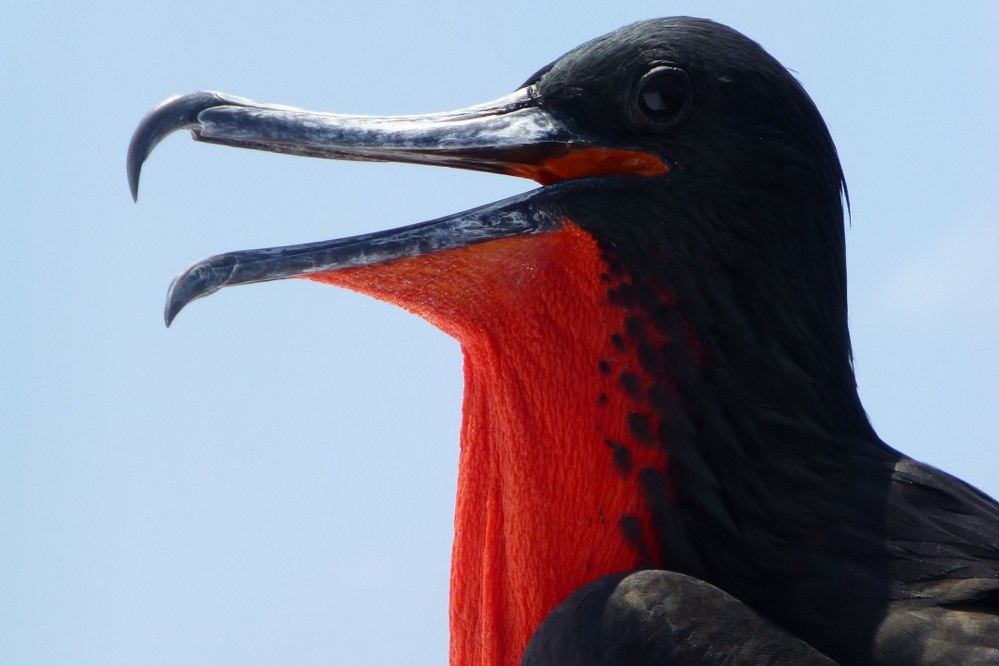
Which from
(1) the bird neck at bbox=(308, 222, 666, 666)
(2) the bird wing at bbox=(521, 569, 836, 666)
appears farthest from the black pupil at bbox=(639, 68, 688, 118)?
(2) the bird wing at bbox=(521, 569, 836, 666)

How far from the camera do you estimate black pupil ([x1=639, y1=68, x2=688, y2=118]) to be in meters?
2.22

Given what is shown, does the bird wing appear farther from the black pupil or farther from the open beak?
the black pupil

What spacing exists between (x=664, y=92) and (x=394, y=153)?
1.41 ft

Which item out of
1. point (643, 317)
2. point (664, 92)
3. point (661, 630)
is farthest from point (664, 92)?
point (661, 630)

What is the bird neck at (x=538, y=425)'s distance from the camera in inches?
86.4

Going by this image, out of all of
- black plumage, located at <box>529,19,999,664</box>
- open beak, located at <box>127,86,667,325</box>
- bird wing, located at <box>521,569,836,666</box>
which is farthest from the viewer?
open beak, located at <box>127,86,667,325</box>

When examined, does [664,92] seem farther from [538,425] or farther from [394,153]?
[538,425]

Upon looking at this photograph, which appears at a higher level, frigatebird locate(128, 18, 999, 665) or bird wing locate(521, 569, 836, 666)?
frigatebird locate(128, 18, 999, 665)

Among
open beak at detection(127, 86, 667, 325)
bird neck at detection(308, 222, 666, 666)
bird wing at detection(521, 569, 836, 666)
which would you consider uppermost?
open beak at detection(127, 86, 667, 325)

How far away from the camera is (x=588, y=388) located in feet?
7.37

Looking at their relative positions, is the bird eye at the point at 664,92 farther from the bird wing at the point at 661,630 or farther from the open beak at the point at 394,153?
the bird wing at the point at 661,630

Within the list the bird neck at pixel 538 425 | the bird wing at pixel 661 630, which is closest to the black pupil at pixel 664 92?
the bird neck at pixel 538 425

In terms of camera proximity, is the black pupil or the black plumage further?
the black pupil

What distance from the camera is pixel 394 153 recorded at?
225 cm
